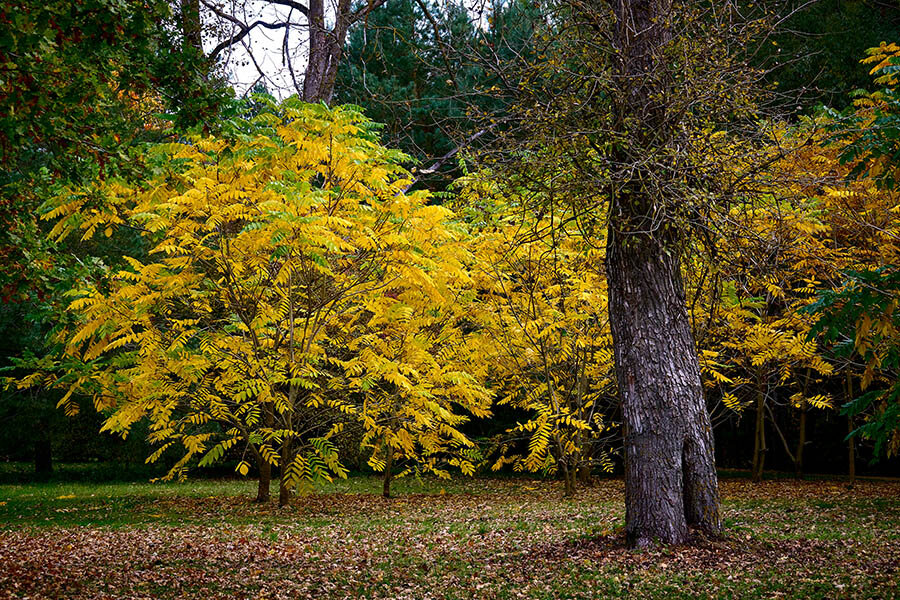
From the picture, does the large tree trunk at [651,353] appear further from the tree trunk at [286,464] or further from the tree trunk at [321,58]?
the tree trunk at [321,58]

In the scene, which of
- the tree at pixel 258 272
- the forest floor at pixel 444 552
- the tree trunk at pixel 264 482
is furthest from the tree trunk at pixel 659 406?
the tree trunk at pixel 264 482

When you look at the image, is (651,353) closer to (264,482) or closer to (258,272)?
(258,272)

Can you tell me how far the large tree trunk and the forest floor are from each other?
366mm

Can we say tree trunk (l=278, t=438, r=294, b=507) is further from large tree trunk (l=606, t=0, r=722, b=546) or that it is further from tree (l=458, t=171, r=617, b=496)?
large tree trunk (l=606, t=0, r=722, b=546)

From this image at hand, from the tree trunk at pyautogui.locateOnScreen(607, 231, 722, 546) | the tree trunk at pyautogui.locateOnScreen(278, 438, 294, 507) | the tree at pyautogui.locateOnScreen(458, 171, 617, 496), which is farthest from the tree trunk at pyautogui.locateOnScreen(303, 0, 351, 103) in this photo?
the tree trunk at pyautogui.locateOnScreen(607, 231, 722, 546)

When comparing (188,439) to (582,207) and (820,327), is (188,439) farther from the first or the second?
(820,327)

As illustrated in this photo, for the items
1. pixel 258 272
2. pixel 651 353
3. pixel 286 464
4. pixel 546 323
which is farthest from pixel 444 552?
pixel 546 323

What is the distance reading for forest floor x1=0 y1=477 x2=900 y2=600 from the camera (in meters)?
5.26

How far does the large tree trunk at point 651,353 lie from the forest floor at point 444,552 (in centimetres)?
37

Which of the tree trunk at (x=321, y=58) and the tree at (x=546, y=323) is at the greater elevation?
the tree trunk at (x=321, y=58)

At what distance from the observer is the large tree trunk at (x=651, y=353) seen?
19.9 feet

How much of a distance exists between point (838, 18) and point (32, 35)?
16201 millimetres

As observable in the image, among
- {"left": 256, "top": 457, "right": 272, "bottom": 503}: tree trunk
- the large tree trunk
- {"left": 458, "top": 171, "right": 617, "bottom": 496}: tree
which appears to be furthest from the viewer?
{"left": 256, "top": 457, "right": 272, "bottom": 503}: tree trunk

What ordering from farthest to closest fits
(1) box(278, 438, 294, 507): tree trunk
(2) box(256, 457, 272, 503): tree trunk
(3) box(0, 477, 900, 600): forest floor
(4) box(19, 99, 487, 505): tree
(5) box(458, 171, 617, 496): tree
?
(2) box(256, 457, 272, 503): tree trunk
(5) box(458, 171, 617, 496): tree
(1) box(278, 438, 294, 507): tree trunk
(4) box(19, 99, 487, 505): tree
(3) box(0, 477, 900, 600): forest floor
